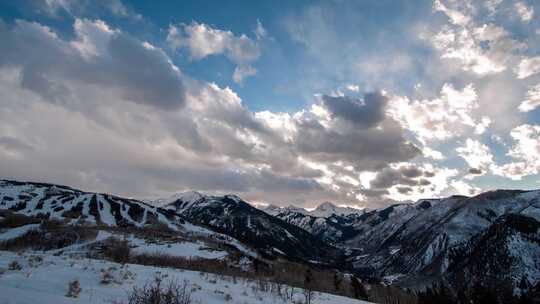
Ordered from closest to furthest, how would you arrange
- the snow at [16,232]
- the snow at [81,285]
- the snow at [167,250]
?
1. the snow at [81,285]
2. the snow at [167,250]
3. the snow at [16,232]

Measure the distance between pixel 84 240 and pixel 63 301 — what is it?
318ft

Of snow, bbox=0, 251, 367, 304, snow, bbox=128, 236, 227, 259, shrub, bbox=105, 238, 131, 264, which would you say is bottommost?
snow, bbox=128, 236, 227, 259

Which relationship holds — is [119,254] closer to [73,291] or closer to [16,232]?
[73,291]

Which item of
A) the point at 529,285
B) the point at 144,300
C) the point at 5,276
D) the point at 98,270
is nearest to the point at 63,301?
the point at 144,300

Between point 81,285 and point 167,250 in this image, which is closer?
point 81,285

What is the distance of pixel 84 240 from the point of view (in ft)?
300

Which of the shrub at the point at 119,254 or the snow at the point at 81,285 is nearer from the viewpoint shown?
the snow at the point at 81,285

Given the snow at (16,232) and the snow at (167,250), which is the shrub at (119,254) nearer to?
the snow at (167,250)

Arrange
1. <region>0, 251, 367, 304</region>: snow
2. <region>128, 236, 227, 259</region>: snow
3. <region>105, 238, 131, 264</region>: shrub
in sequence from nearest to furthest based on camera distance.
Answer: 1. <region>0, 251, 367, 304</region>: snow
2. <region>105, 238, 131, 264</region>: shrub
3. <region>128, 236, 227, 259</region>: snow

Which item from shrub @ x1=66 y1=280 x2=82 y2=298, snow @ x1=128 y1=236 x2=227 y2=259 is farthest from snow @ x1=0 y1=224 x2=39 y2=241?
shrub @ x1=66 y1=280 x2=82 y2=298

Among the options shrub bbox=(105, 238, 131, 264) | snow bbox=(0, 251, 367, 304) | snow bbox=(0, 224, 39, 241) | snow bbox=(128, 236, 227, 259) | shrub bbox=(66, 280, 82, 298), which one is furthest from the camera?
snow bbox=(0, 224, 39, 241)

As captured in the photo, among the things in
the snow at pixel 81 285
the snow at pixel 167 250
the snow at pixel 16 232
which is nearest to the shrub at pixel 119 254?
the snow at pixel 81 285

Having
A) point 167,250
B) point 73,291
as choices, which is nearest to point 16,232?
point 167,250

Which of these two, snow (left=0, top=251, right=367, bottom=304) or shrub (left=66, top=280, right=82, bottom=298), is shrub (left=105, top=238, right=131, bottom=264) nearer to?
snow (left=0, top=251, right=367, bottom=304)
